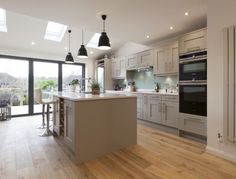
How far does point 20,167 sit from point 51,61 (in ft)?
15.8

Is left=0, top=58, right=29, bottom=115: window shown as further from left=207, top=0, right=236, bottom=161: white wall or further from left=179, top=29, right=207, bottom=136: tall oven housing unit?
left=207, top=0, right=236, bottom=161: white wall

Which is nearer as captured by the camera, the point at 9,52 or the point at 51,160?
the point at 51,160

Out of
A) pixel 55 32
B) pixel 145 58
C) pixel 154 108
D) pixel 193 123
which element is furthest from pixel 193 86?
pixel 55 32

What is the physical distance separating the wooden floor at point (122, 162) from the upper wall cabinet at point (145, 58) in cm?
239

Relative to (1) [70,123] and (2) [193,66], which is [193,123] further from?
(1) [70,123]

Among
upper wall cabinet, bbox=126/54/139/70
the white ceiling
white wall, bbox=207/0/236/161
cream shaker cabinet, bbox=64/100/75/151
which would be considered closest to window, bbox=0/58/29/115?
the white ceiling

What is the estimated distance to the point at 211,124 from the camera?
2.71 metres

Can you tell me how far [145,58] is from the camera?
4930 millimetres

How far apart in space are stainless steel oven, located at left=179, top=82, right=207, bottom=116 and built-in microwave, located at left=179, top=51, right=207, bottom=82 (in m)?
0.14

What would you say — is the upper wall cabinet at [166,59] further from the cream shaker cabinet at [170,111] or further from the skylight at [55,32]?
the skylight at [55,32]

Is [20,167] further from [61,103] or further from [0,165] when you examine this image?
[61,103]

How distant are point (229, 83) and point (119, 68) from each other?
4198 mm

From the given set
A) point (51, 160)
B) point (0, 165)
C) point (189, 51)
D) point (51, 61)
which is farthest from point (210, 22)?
point (51, 61)

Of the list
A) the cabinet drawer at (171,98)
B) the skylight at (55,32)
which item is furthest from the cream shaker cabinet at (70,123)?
the skylight at (55,32)
